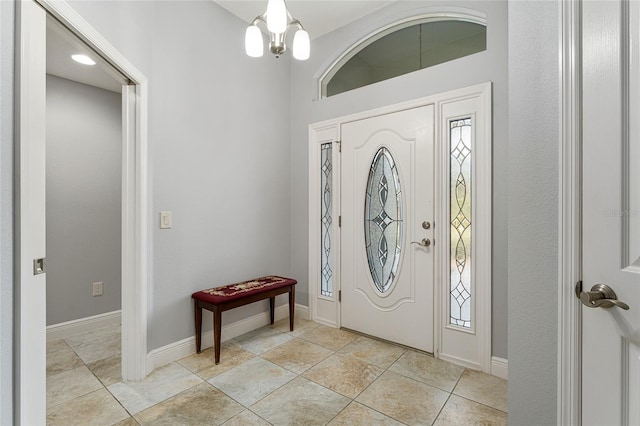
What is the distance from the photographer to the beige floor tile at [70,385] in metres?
1.87

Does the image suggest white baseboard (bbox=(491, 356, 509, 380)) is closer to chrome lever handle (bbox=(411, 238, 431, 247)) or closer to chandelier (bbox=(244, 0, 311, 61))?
chrome lever handle (bbox=(411, 238, 431, 247))

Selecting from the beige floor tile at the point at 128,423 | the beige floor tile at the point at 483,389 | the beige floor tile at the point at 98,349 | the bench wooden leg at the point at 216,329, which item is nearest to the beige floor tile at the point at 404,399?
the beige floor tile at the point at 483,389

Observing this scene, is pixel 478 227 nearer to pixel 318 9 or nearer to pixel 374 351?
pixel 374 351

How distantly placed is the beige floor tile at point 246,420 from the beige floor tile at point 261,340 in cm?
76

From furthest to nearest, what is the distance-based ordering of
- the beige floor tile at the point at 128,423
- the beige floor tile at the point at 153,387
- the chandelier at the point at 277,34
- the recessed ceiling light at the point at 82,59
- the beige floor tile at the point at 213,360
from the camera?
the recessed ceiling light at the point at 82,59
the beige floor tile at the point at 213,360
the beige floor tile at the point at 153,387
the beige floor tile at the point at 128,423
the chandelier at the point at 277,34

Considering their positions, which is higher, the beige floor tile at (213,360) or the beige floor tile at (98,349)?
the beige floor tile at (213,360)

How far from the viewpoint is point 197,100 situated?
8.15ft

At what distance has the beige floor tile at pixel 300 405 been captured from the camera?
5.50 ft

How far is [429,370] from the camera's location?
219 cm

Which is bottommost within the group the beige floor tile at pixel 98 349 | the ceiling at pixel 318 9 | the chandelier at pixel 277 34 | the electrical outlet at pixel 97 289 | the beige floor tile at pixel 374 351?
the beige floor tile at pixel 98 349

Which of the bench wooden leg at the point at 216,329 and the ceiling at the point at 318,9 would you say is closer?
the bench wooden leg at the point at 216,329

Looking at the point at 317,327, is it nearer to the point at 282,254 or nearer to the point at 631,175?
the point at 282,254

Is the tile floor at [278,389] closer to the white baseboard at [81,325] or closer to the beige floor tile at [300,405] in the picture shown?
the beige floor tile at [300,405]

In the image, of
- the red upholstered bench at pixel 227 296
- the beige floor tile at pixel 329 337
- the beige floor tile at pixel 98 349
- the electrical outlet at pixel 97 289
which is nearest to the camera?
the red upholstered bench at pixel 227 296
